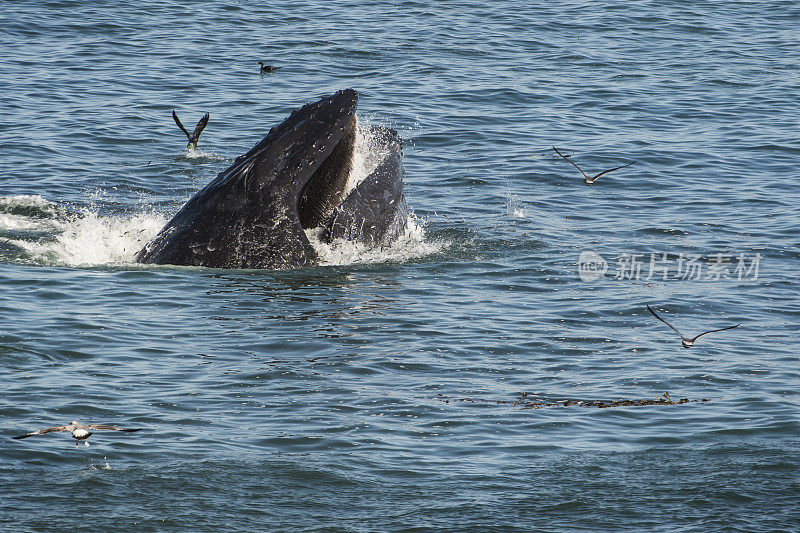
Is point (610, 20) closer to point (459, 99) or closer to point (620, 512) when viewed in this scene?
point (459, 99)

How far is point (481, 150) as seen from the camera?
21.9m

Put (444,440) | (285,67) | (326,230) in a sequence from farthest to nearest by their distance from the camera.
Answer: (285,67), (326,230), (444,440)

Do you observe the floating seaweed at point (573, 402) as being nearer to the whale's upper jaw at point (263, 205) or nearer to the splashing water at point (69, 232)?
the whale's upper jaw at point (263, 205)

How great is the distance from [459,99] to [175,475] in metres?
18.7

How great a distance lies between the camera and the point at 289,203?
1188 centimetres

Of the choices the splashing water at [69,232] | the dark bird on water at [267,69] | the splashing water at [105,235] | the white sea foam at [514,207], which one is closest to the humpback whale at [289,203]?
the splashing water at [105,235]

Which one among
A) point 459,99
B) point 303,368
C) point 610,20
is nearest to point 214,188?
point 303,368

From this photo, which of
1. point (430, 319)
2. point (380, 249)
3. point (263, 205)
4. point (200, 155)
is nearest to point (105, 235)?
point (380, 249)

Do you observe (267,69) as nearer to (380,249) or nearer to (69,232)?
(69,232)

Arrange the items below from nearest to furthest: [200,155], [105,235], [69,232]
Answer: [105,235]
[69,232]
[200,155]

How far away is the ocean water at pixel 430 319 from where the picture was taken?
8.11 meters

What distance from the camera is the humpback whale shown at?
38.8ft

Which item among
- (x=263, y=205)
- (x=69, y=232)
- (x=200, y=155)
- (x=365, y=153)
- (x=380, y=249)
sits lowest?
(x=69, y=232)

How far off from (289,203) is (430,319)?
191 centimetres
